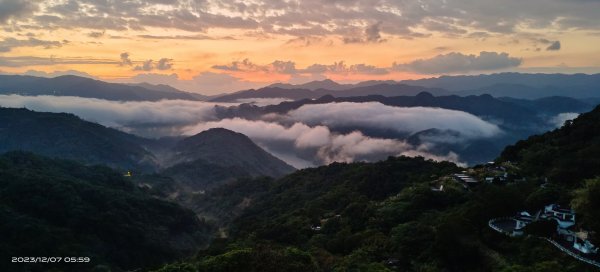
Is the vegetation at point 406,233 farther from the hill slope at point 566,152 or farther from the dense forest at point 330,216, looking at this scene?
the hill slope at point 566,152

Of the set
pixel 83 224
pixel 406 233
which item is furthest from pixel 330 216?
pixel 83 224

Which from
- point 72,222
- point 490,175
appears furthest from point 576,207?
point 72,222

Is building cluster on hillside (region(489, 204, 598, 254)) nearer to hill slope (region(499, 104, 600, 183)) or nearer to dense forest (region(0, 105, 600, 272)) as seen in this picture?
dense forest (region(0, 105, 600, 272))

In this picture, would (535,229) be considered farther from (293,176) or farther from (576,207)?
(293,176)

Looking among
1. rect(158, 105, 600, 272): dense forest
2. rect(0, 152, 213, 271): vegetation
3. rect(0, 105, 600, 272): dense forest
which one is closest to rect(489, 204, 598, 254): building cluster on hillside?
rect(158, 105, 600, 272): dense forest

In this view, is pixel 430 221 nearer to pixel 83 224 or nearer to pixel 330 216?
pixel 330 216

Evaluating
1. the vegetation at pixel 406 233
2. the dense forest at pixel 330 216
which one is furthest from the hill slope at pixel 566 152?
the vegetation at pixel 406 233
